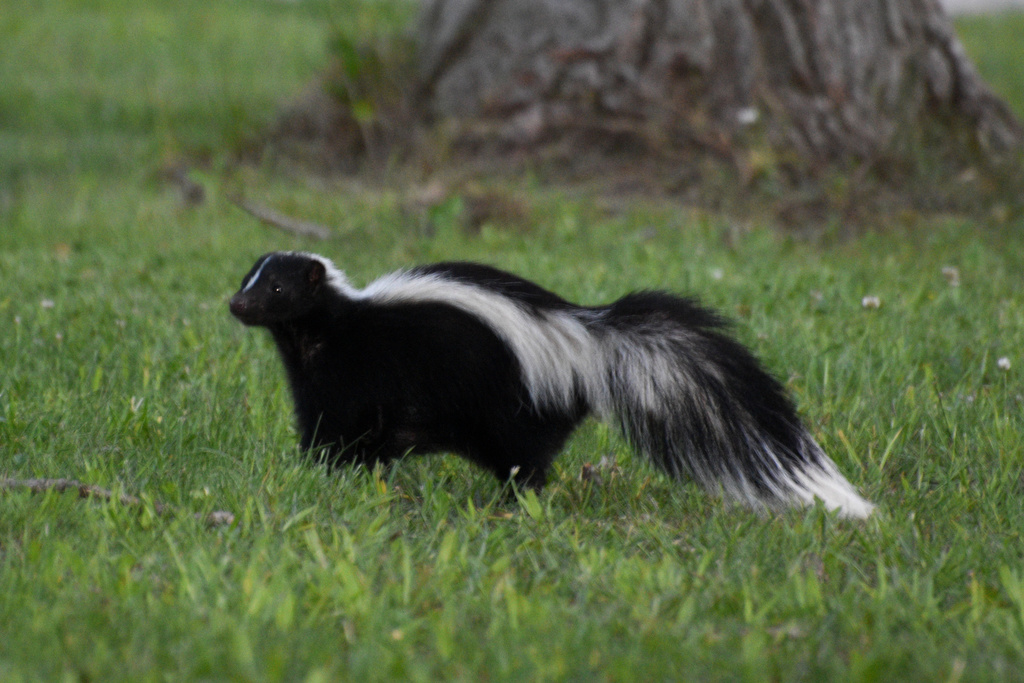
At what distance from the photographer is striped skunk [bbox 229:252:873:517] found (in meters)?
3.13

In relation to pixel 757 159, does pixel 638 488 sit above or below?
below

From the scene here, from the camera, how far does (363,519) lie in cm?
304

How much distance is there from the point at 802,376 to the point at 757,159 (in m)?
3.18

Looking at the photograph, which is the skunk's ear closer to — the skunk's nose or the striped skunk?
the striped skunk

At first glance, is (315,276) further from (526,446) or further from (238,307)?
(526,446)

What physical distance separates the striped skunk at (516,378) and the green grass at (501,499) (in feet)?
0.47

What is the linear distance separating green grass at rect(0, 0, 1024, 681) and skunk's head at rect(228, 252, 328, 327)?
0.39 m

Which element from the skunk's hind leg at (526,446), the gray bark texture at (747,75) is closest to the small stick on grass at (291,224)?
the gray bark texture at (747,75)

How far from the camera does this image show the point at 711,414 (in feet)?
10.3

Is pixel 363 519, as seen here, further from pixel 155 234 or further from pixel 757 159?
pixel 757 159

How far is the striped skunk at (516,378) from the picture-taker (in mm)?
3135

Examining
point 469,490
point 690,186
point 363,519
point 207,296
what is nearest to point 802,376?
point 469,490

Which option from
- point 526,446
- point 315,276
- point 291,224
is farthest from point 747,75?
point 526,446

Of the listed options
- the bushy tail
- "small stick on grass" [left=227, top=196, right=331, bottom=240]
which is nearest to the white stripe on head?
the bushy tail
